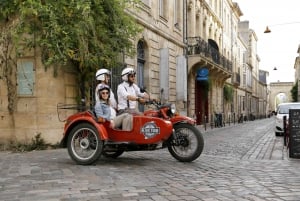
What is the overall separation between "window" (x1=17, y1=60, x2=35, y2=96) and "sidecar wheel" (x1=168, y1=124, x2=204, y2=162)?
4.95 m

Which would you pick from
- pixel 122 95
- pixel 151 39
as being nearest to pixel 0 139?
pixel 122 95

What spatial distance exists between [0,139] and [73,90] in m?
2.31

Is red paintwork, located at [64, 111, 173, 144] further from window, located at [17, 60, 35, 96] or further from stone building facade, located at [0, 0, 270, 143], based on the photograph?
window, located at [17, 60, 35, 96]

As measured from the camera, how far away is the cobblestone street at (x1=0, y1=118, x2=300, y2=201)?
17.4ft

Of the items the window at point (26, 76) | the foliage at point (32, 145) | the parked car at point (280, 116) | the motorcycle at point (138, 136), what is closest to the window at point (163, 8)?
the parked car at point (280, 116)

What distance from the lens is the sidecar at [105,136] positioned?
304 inches

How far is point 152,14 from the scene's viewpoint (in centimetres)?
1914

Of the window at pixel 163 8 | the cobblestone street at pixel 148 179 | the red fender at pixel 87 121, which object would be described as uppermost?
the window at pixel 163 8

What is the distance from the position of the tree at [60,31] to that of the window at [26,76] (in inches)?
7.6

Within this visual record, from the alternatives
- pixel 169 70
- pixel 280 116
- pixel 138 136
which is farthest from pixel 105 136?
pixel 169 70

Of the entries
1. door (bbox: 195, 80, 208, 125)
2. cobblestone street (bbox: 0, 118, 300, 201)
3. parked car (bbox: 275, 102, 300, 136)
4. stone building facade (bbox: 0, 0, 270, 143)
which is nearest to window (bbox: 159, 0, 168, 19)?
stone building facade (bbox: 0, 0, 270, 143)

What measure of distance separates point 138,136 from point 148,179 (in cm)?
151

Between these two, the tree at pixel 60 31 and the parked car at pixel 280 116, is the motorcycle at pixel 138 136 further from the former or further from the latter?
the parked car at pixel 280 116

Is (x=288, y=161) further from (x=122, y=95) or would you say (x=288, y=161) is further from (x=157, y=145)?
(x=122, y=95)
